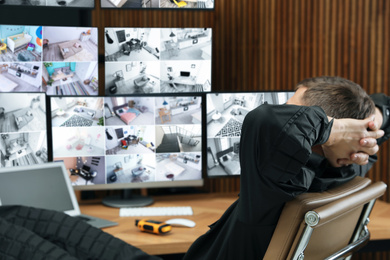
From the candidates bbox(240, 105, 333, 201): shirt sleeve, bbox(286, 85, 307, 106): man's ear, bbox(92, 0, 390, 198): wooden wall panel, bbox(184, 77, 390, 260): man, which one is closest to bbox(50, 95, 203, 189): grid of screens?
bbox(92, 0, 390, 198): wooden wall panel

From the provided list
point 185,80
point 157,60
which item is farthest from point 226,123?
point 157,60

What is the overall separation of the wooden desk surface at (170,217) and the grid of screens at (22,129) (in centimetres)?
34

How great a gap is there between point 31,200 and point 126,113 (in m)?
0.57

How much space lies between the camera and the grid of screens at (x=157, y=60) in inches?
92.3

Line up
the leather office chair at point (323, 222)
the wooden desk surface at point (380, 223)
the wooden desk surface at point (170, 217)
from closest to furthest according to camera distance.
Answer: the leather office chair at point (323, 222) < the wooden desk surface at point (170, 217) < the wooden desk surface at point (380, 223)

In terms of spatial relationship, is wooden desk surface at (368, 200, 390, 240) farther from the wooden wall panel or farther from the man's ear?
the man's ear

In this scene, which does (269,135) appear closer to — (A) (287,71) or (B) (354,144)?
(B) (354,144)

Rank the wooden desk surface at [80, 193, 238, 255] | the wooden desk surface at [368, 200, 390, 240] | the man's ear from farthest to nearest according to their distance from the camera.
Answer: the wooden desk surface at [368, 200, 390, 240]
the wooden desk surface at [80, 193, 238, 255]
the man's ear

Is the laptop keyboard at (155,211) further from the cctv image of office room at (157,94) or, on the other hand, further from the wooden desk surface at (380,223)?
the wooden desk surface at (380,223)

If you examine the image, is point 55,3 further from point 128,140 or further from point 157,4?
point 128,140

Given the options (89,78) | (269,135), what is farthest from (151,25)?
(269,135)

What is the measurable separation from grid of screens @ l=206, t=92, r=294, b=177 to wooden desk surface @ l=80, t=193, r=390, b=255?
0.17m

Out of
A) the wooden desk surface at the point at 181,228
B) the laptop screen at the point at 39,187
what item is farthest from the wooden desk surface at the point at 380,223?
the laptop screen at the point at 39,187

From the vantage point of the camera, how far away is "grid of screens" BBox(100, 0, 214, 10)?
232cm
